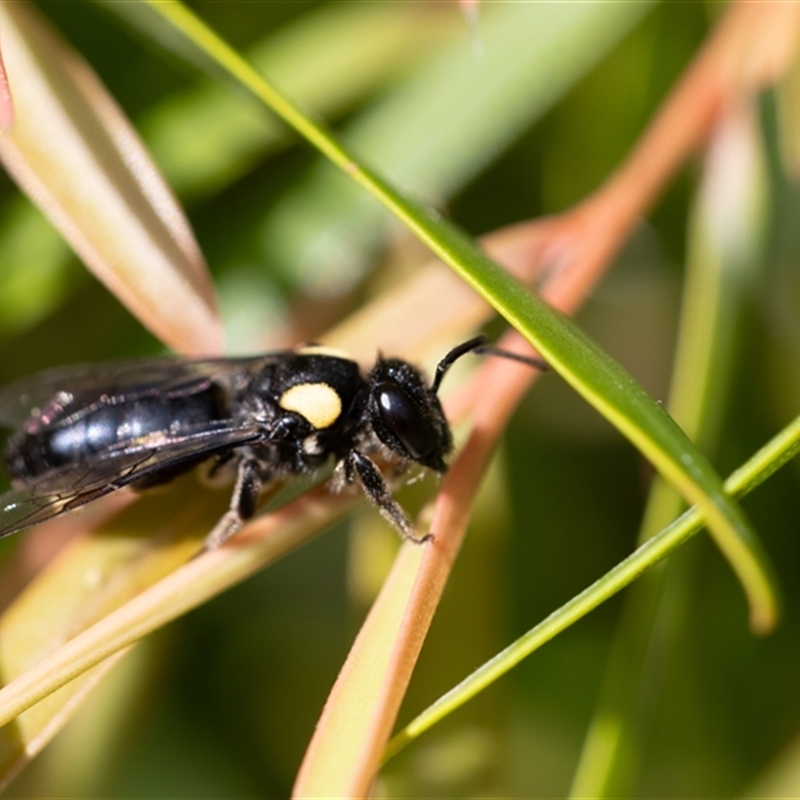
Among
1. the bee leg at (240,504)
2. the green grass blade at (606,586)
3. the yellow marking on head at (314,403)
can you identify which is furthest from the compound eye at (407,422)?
the green grass blade at (606,586)

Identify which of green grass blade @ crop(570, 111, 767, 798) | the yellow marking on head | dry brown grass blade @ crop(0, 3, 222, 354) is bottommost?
green grass blade @ crop(570, 111, 767, 798)

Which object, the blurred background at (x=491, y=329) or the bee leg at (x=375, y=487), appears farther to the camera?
the blurred background at (x=491, y=329)

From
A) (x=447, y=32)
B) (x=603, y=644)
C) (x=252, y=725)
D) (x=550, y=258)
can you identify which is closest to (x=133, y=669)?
(x=252, y=725)

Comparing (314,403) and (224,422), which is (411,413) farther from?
(224,422)

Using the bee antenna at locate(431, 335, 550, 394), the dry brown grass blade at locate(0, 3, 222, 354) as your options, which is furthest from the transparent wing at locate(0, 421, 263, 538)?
the bee antenna at locate(431, 335, 550, 394)

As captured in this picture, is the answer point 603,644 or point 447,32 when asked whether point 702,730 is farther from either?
point 447,32

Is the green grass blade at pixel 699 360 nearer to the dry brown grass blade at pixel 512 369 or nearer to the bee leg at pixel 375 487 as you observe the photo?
the dry brown grass blade at pixel 512 369

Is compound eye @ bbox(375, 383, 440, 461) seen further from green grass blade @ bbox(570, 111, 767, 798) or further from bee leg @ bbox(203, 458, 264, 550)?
green grass blade @ bbox(570, 111, 767, 798)
